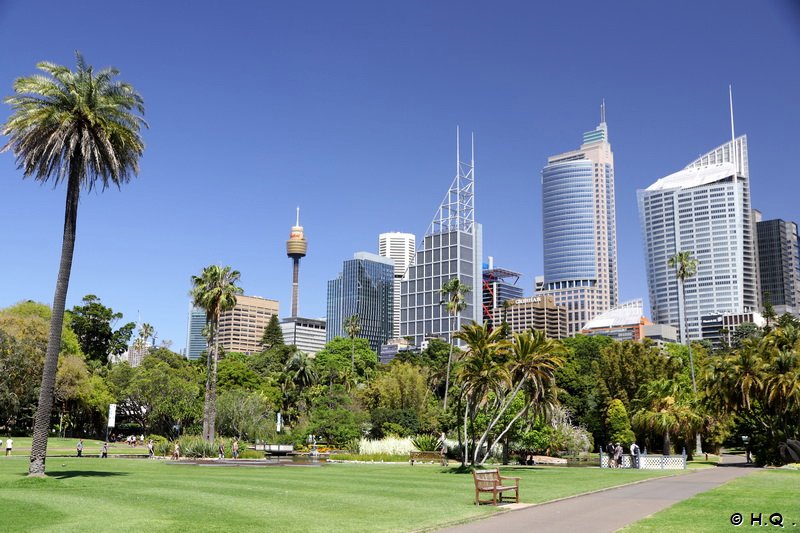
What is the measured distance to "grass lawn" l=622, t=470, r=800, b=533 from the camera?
54.0 ft

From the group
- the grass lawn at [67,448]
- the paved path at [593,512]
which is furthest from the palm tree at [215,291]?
the paved path at [593,512]

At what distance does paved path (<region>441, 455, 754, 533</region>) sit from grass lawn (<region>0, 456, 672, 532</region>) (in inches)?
38.9

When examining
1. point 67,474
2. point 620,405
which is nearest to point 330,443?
point 620,405

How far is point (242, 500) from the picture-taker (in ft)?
71.8

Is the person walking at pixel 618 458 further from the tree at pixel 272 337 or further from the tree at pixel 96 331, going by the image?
the tree at pixel 272 337

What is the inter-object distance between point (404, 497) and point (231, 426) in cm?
5163

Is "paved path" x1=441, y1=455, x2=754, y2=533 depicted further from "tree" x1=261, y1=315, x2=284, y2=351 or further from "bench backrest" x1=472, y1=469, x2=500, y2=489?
"tree" x1=261, y1=315, x2=284, y2=351

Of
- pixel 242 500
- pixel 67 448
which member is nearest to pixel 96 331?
pixel 67 448

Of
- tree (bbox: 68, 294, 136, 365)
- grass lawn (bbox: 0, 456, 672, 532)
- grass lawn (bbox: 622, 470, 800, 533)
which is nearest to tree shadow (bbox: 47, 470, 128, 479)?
grass lawn (bbox: 0, 456, 672, 532)

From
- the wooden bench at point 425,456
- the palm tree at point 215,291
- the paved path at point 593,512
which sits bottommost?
the wooden bench at point 425,456

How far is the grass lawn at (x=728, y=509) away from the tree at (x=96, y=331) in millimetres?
95478

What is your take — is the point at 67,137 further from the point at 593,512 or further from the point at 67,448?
the point at 67,448

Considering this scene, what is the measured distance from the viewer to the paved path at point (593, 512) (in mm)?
16828

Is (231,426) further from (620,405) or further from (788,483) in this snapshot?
(788,483)
